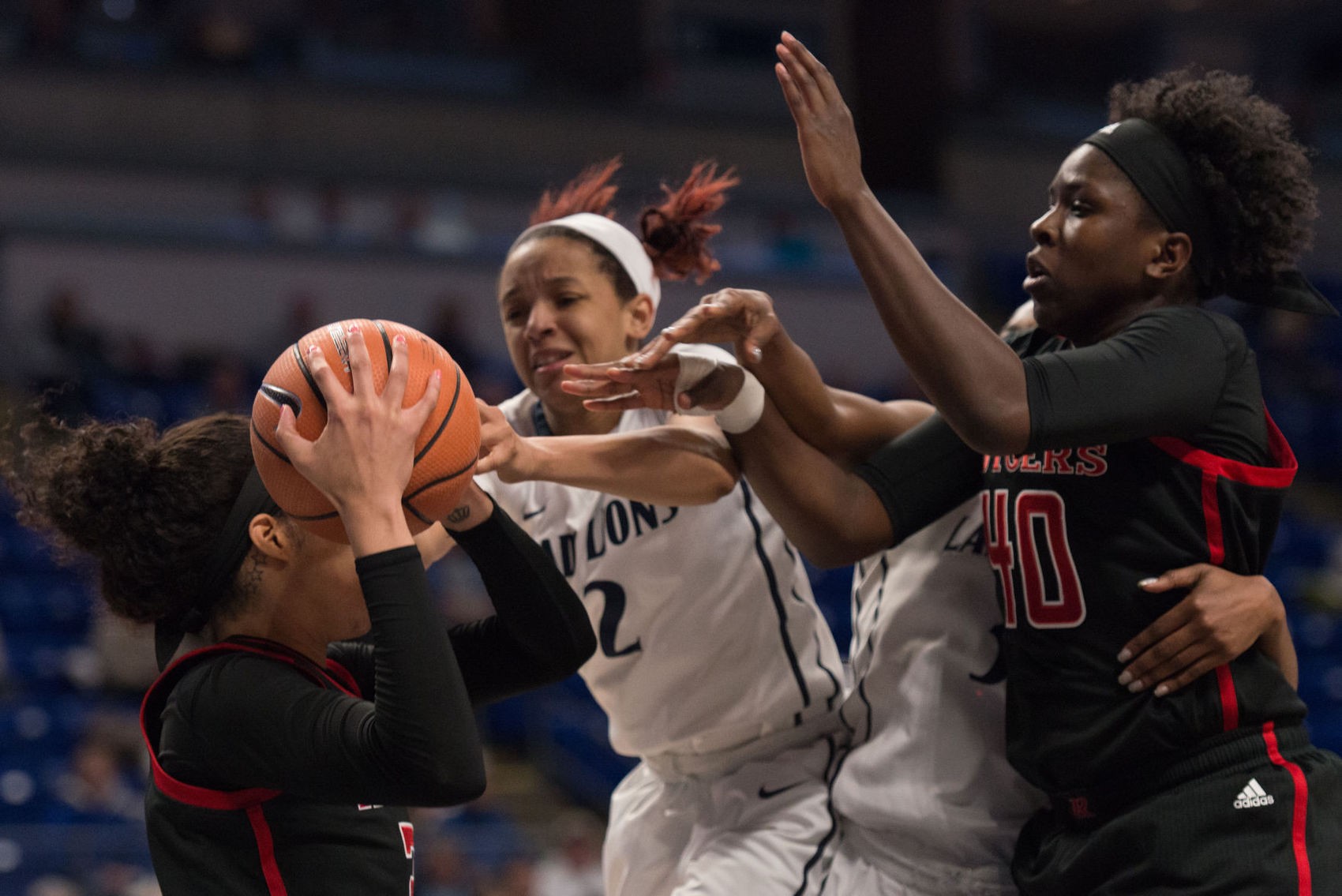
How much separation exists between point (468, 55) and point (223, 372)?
5.39m

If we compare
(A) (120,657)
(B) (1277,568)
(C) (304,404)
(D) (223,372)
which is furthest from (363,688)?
(B) (1277,568)

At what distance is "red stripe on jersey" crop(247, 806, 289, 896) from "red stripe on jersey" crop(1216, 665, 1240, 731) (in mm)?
1592

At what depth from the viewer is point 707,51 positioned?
637 inches

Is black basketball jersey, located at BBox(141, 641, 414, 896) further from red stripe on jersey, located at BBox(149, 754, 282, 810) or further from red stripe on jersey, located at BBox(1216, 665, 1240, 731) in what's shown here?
red stripe on jersey, located at BBox(1216, 665, 1240, 731)

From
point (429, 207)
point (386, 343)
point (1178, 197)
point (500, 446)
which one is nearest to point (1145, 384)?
point (1178, 197)

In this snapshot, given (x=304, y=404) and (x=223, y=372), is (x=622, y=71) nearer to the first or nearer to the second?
(x=223, y=372)

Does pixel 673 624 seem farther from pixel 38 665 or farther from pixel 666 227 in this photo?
pixel 38 665

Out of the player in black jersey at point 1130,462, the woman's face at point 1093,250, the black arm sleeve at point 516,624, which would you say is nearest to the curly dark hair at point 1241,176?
the player in black jersey at point 1130,462

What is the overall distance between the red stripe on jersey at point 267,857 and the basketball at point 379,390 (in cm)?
44

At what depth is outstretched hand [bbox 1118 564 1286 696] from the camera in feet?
8.03

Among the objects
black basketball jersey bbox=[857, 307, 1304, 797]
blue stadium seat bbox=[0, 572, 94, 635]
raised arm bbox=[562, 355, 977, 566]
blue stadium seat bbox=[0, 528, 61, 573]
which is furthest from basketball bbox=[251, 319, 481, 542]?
blue stadium seat bbox=[0, 528, 61, 573]

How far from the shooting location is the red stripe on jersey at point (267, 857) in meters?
2.18

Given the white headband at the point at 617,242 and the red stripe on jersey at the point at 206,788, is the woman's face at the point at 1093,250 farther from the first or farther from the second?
the red stripe on jersey at the point at 206,788

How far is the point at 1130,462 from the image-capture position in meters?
2.53
